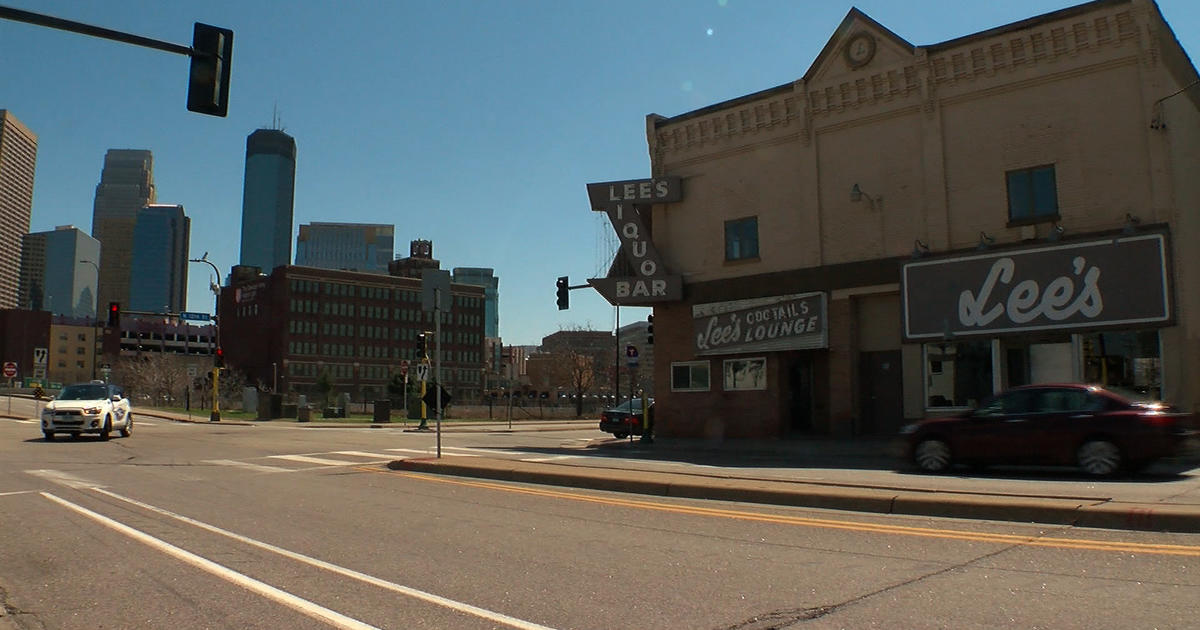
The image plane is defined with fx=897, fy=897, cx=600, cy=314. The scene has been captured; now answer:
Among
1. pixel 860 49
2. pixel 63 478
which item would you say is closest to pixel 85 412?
pixel 63 478

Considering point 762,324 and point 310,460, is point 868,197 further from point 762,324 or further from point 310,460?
point 310,460

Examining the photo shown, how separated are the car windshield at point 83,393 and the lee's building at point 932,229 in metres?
17.4

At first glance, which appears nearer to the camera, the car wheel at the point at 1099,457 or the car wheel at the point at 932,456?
the car wheel at the point at 1099,457

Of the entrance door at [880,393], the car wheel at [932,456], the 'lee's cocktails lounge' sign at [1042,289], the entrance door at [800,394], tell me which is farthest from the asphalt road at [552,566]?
the entrance door at [800,394]

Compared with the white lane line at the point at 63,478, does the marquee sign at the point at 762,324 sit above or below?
above

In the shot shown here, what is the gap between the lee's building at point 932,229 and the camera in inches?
796

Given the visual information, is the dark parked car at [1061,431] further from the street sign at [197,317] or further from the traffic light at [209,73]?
the street sign at [197,317]

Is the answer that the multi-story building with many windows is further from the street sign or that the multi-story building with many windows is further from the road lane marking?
the road lane marking

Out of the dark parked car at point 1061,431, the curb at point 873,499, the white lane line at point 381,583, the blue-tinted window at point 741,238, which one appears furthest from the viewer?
the blue-tinted window at point 741,238

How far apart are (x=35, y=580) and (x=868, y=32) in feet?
78.2

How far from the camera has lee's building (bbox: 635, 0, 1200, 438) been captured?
20219mm

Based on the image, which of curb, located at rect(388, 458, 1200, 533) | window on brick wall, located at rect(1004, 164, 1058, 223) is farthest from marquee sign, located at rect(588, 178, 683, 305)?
curb, located at rect(388, 458, 1200, 533)

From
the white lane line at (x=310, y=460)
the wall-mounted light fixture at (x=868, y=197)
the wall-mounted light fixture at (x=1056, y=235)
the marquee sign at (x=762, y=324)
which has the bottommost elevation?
the white lane line at (x=310, y=460)

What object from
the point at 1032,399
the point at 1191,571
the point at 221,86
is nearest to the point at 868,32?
the point at 1032,399
